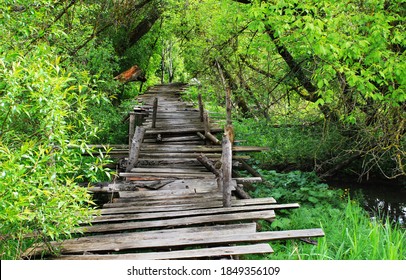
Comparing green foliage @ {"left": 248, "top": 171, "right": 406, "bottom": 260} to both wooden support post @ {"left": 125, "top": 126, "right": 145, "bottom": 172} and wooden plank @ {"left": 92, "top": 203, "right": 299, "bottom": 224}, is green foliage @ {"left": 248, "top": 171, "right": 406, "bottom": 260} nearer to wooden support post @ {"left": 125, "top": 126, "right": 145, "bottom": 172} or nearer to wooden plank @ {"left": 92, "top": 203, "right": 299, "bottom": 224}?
wooden plank @ {"left": 92, "top": 203, "right": 299, "bottom": 224}

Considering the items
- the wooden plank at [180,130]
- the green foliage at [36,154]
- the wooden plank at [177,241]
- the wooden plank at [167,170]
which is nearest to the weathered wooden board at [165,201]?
the wooden plank at [177,241]

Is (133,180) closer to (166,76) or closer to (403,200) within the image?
(403,200)

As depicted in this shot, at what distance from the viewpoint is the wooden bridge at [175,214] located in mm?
4816

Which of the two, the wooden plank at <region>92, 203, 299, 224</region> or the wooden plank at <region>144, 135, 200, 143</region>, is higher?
the wooden plank at <region>144, 135, 200, 143</region>

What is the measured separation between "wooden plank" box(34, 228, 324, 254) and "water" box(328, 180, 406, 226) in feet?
14.8

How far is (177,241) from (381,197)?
710cm

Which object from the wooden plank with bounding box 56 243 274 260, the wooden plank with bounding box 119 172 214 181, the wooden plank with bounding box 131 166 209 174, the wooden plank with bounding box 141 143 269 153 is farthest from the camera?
the wooden plank with bounding box 141 143 269 153

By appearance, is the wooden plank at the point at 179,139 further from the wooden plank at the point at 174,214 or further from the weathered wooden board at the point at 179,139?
the wooden plank at the point at 174,214

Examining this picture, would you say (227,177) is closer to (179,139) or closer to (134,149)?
(134,149)

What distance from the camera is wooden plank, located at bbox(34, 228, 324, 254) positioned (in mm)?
4820

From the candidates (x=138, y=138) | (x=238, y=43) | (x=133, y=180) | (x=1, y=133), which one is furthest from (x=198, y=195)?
(x=238, y=43)

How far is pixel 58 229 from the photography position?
411 cm

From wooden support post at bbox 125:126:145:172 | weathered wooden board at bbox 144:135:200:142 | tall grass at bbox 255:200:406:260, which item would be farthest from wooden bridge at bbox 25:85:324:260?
weathered wooden board at bbox 144:135:200:142
